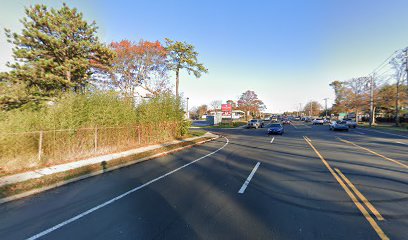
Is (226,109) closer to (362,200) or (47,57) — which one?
(47,57)

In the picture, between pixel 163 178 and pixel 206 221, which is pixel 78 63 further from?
pixel 206 221

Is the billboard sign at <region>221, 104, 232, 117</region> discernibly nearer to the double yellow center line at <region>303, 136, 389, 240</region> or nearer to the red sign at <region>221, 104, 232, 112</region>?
the red sign at <region>221, 104, 232, 112</region>

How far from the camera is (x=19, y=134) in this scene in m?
7.66

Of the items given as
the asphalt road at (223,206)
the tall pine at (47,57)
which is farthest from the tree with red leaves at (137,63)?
the asphalt road at (223,206)

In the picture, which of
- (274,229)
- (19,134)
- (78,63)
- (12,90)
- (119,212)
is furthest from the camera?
(78,63)

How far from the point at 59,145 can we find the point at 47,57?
9.06 meters

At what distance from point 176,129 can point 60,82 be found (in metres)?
9.88

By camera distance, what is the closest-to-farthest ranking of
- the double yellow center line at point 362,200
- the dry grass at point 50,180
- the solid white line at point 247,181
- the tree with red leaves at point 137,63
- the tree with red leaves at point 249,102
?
the double yellow center line at point 362,200 < the solid white line at point 247,181 < the dry grass at point 50,180 < the tree with red leaves at point 137,63 < the tree with red leaves at point 249,102

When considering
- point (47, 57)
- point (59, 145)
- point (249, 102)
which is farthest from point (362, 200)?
point (249, 102)

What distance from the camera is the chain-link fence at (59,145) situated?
24.3 feet

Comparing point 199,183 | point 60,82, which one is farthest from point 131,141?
point 199,183

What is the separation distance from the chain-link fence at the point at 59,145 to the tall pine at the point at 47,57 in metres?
4.03

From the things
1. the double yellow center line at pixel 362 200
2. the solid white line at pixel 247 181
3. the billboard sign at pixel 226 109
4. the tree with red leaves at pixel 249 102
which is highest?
the tree with red leaves at pixel 249 102

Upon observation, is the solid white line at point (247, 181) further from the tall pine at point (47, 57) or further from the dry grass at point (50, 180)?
the tall pine at point (47, 57)
